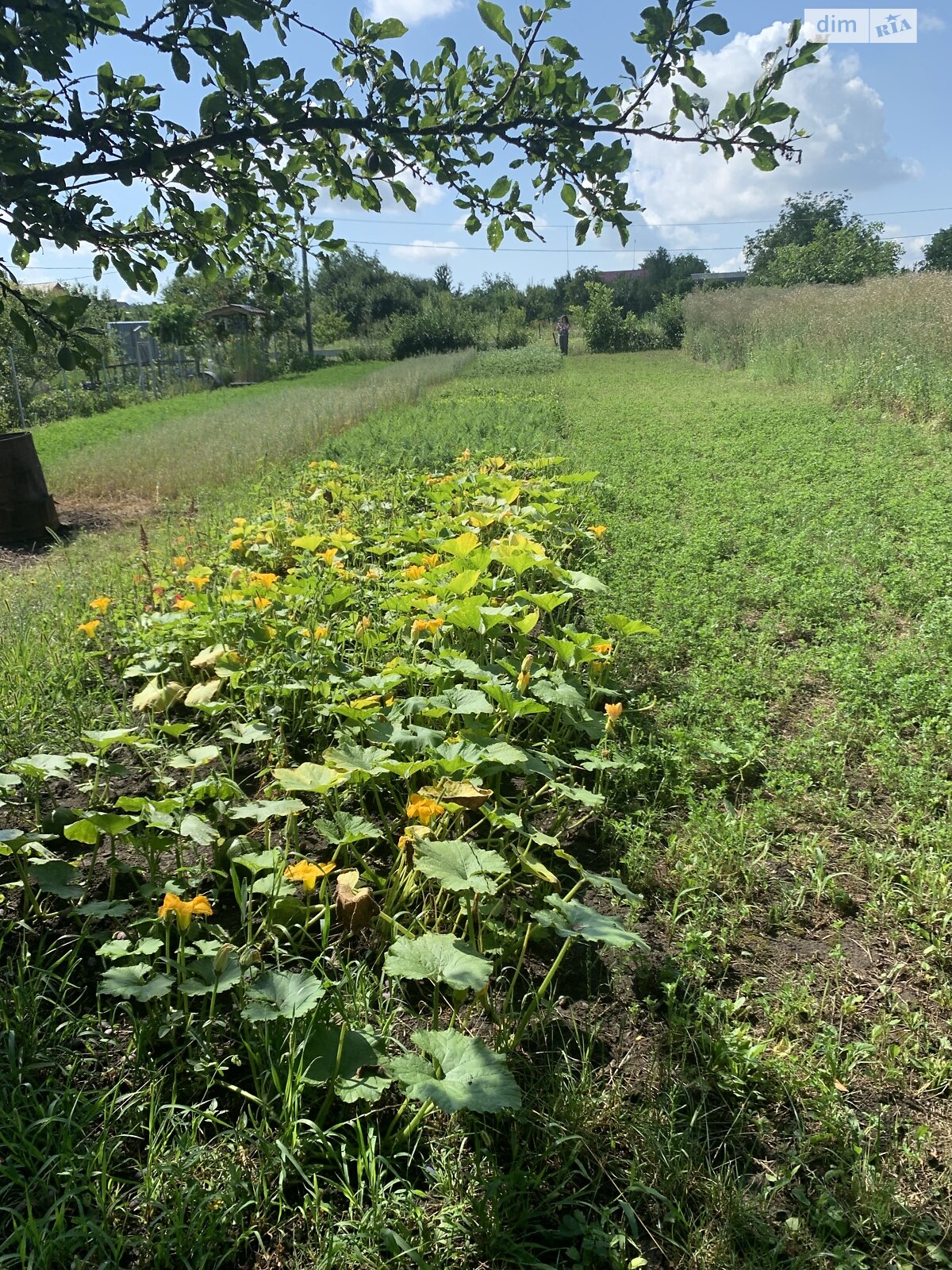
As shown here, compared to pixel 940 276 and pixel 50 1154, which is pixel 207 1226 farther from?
pixel 940 276

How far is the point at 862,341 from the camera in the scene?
11.5 metres

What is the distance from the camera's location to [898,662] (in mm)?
3299

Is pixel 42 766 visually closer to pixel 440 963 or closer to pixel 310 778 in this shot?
pixel 310 778

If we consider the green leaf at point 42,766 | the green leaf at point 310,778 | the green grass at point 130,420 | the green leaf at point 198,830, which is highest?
the green grass at point 130,420

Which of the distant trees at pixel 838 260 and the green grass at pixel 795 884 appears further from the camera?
the distant trees at pixel 838 260

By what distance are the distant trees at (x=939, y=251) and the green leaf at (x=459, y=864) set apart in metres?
66.3

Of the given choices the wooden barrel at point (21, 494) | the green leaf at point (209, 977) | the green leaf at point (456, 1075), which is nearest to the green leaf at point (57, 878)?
the green leaf at point (209, 977)

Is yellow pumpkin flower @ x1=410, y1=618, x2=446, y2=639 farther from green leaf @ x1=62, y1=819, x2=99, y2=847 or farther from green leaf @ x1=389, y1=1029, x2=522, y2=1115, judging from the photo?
green leaf @ x1=389, y1=1029, x2=522, y2=1115

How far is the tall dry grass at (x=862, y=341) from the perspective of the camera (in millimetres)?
9320

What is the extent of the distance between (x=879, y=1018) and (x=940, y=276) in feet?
48.6

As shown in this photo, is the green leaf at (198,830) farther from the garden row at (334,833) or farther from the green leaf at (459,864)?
the green leaf at (459,864)

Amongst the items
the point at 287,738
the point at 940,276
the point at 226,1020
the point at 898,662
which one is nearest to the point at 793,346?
the point at 940,276

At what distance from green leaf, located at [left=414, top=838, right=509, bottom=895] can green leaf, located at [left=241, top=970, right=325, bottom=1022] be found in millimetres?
326

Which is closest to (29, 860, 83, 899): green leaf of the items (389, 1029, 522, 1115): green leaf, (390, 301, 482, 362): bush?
(389, 1029, 522, 1115): green leaf
